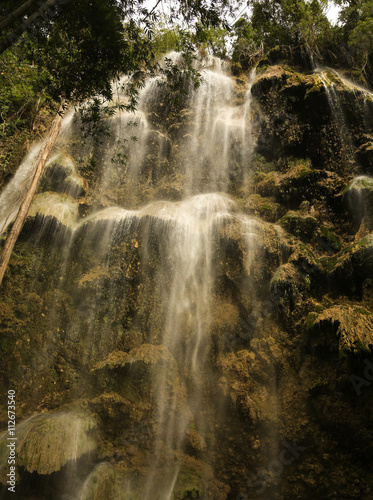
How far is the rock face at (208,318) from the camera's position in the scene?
5.25 metres

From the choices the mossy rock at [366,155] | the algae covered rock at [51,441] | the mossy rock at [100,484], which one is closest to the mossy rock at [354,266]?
the mossy rock at [366,155]

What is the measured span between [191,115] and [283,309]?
9.86 meters

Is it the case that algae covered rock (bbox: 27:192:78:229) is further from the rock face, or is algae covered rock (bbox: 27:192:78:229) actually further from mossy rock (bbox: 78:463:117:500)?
mossy rock (bbox: 78:463:117:500)

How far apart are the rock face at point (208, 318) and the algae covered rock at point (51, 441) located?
0.03 m

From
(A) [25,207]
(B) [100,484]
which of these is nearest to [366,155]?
(A) [25,207]

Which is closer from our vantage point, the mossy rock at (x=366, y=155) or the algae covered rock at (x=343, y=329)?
the algae covered rock at (x=343, y=329)

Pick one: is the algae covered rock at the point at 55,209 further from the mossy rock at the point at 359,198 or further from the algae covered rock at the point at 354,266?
the mossy rock at the point at 359,198

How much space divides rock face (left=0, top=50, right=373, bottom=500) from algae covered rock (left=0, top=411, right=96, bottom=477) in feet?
0.09

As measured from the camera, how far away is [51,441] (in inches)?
217

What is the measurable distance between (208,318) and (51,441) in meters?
4.31

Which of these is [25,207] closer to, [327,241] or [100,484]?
[100,484]

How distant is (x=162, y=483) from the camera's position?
534 centimetres

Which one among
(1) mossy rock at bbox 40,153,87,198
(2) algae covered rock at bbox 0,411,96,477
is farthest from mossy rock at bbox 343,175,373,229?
(1) mossy rock at bbox 40,153,87,198

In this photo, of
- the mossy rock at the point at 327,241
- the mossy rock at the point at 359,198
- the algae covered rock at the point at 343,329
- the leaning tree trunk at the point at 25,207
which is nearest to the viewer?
the algae covered rock at the point at 343,329
